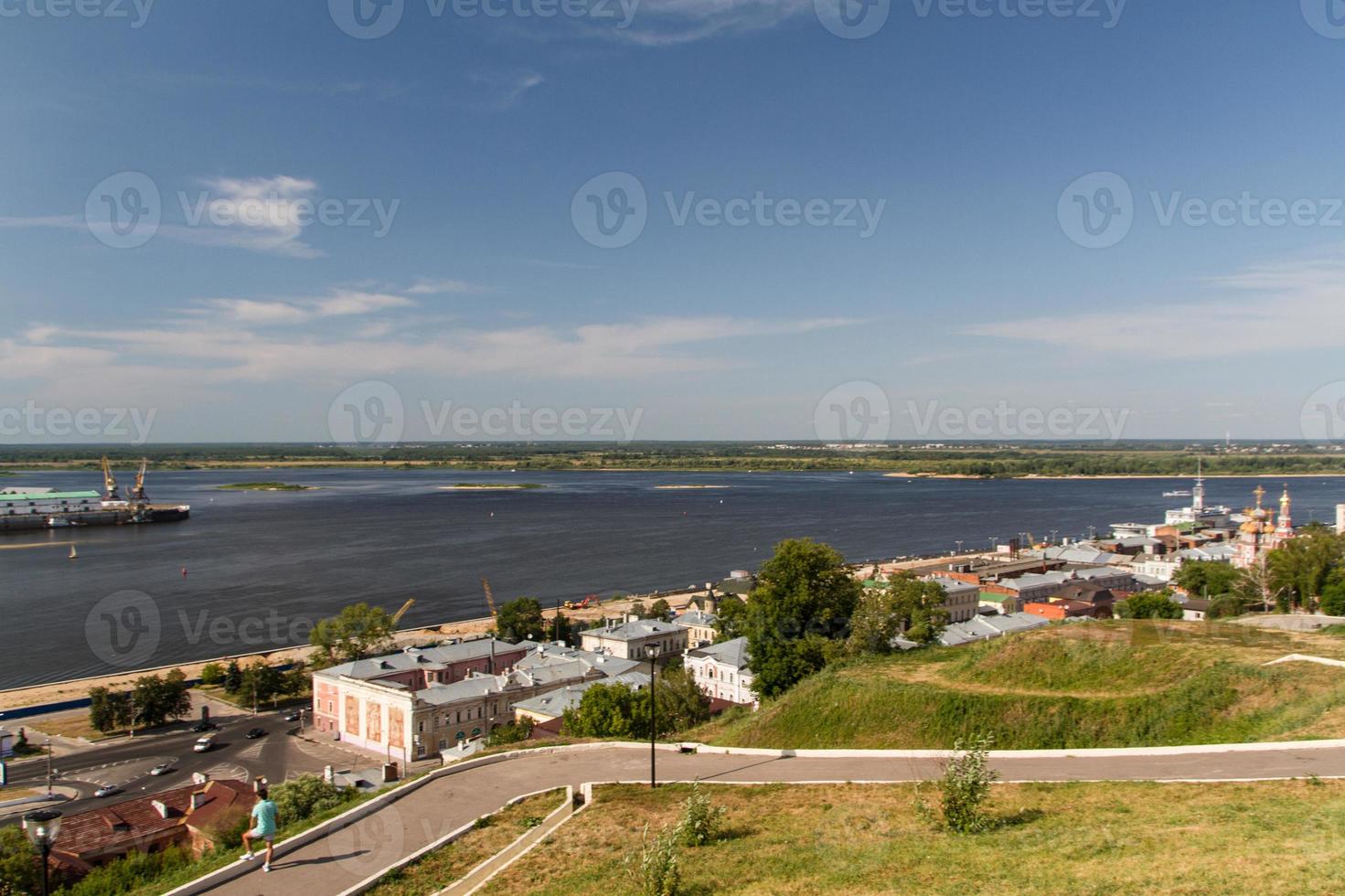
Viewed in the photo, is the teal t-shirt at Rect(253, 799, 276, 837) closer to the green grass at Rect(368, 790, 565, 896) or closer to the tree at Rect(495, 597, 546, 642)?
the green grass at Rect(368, 790, 565, 896)

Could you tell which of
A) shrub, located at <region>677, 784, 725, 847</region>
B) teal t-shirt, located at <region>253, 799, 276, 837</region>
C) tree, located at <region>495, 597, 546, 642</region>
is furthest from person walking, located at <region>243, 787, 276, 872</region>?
tree, located at <region>495, 597, 546, 642</region>

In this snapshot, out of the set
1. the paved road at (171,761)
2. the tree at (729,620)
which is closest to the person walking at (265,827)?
the paved road at (171,761)

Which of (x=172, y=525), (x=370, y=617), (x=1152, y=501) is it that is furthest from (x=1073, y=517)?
(x=172, y=525)

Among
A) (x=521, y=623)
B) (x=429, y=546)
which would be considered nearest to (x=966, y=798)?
(x=521, y=623)

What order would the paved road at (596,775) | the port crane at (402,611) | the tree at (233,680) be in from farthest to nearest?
the port crane at (402,611)
the tree at (233,680)
the paved road at (596,775)

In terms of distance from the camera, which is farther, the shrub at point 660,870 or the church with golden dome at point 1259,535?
the church with golden dome at point 1259,535

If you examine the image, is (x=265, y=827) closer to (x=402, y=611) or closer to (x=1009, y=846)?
(x=1009, y=846)

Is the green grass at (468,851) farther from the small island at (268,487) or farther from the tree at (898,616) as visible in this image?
the small island at (268,487)
